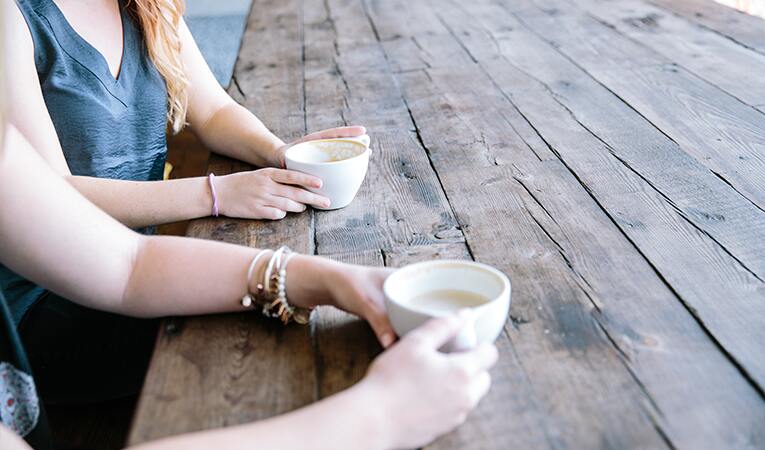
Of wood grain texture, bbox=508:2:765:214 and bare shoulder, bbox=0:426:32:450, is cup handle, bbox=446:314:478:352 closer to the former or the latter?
bare shoulder, bbox=0:426:32:450

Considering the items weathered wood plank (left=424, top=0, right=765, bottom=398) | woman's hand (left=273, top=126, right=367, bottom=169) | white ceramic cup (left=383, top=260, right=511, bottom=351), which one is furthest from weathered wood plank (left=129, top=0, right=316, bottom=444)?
weathered wood plank (left=424, top=0, right=765, bottom=398)

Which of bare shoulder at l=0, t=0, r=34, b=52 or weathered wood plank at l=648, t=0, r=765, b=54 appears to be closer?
bare shoulder at l=0, t=0, r=34, b=52

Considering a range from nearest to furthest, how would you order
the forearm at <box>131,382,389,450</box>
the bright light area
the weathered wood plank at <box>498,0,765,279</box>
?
the forearm at <box>131,382,389,450</box> < the weathered wood plank at <box>498,0,765,279</box> < the bright light area

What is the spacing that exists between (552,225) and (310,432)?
1.68ft

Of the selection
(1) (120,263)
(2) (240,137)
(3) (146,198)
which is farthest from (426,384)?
(2) (240,137)

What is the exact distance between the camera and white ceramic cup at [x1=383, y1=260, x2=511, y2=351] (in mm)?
725

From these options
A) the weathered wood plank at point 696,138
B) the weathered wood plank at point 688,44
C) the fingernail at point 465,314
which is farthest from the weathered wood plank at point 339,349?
the weathered wood plank at point 688,44

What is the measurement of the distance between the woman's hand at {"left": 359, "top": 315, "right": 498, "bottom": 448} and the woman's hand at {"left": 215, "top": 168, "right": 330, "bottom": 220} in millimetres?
444

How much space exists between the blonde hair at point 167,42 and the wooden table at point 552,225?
0.55 feet

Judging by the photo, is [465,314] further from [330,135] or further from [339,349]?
[330,135]

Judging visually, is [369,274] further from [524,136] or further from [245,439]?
[524,136]

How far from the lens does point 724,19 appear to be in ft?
6.94

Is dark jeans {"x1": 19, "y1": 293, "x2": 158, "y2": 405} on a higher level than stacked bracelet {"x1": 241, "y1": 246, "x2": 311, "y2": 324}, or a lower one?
lower

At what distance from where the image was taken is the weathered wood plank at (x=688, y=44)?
1.61 metres
